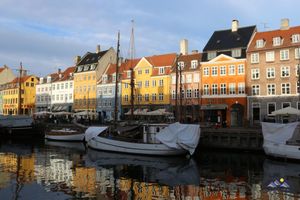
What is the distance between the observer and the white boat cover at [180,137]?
110 ft

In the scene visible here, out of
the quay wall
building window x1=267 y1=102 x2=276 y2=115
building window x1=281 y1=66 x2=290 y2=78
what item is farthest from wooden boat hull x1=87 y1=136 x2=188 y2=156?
building window x1=281 y1=66 x2=290 y2=78

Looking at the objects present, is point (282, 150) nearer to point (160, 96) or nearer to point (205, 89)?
point (205, 89)

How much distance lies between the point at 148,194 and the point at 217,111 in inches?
1597

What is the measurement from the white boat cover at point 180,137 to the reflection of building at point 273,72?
21.9 m

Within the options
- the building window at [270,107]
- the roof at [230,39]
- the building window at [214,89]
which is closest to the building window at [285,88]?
the building window at [270,107]

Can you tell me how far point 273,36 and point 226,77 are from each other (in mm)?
8944

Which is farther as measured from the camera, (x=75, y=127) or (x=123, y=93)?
(x=123, y=93)

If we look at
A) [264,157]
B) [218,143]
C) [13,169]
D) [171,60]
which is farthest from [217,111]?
[13,169]

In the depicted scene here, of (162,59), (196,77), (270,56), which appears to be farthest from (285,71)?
(162,59)

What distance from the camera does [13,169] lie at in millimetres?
27094

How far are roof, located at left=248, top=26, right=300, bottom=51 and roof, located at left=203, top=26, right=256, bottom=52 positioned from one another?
104 cm

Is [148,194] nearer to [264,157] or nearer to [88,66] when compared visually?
[264,157]

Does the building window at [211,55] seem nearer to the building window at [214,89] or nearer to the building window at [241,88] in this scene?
the building window at [214,89]

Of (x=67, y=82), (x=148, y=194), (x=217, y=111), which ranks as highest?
(x=67, y=82)
